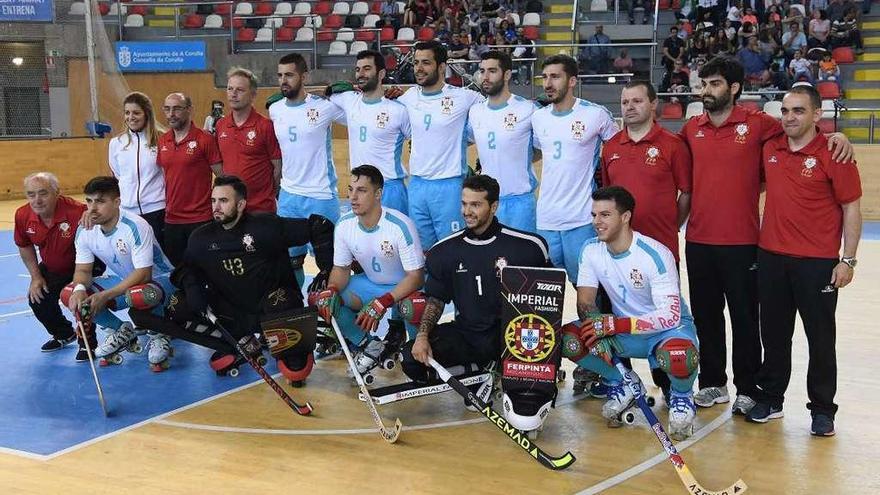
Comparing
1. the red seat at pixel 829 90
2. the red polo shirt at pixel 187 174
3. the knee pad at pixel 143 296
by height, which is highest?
the red seat at pixel 829 90

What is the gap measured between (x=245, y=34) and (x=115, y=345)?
15635 millimetres

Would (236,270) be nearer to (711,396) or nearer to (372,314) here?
(372,314)

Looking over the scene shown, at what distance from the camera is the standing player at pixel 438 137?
6.93 m

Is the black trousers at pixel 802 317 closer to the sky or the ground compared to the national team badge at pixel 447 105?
closer to the ground

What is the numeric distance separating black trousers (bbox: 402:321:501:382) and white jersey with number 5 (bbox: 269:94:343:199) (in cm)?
214

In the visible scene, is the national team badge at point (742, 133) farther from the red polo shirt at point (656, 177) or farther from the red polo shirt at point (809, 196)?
the red polo shirt at point (656, 177)

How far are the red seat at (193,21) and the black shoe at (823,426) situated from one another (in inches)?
748

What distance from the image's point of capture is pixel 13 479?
15.8 feet

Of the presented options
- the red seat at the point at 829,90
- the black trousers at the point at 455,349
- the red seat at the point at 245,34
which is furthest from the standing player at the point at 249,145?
the red seat at the point at 245,34

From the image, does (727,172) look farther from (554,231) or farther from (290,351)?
(290,351)

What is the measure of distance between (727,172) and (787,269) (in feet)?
2.07

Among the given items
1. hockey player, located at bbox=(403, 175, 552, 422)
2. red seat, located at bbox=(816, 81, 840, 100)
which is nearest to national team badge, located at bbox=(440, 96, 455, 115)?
hockey player, located at bbox=(403, 175, 552, 422)

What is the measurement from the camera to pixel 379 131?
7203 mm

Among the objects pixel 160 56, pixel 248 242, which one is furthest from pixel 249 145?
pixel 160 56
